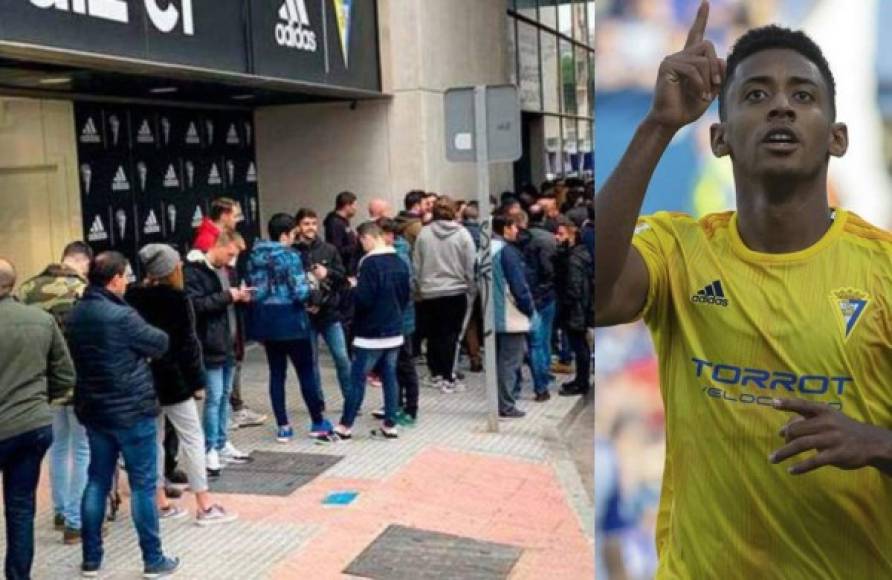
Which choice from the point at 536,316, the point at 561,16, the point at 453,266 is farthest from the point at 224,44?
the point at 561,16

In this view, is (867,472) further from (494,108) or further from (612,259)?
(494,108)

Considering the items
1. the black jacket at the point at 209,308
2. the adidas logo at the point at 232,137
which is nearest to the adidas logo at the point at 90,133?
the adidas logo at the point at 232,137

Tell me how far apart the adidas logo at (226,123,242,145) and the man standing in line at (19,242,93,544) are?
7362 mm

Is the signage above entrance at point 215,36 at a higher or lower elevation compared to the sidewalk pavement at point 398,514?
higher

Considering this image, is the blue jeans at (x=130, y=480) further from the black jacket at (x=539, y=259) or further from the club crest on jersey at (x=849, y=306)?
the black jacket at (x=539, y=259)

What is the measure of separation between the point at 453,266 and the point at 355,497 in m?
3.36

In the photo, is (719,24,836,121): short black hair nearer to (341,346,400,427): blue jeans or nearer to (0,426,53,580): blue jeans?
(0,426,53,580): blue jeans

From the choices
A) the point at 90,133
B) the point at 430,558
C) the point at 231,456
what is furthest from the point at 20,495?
the point at 90,133

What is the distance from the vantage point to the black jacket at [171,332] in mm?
6383

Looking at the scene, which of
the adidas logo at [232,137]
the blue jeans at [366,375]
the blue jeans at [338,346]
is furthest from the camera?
the adidas logo at [232,137]

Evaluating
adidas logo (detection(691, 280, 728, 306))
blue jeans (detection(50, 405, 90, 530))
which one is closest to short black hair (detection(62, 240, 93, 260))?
blue jeans (detection(50, 405, 90, 530))

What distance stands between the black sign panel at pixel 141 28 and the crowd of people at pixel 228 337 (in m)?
1.61

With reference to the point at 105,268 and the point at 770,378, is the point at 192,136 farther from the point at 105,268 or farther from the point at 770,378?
the point at 770,378

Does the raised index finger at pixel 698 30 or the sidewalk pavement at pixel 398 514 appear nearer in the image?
the raised index finger at pixel 698 30
